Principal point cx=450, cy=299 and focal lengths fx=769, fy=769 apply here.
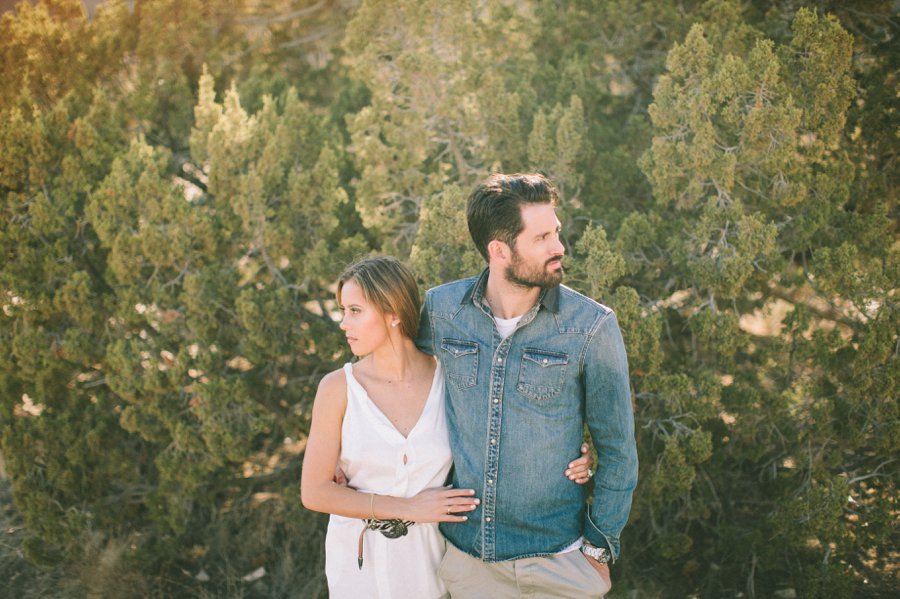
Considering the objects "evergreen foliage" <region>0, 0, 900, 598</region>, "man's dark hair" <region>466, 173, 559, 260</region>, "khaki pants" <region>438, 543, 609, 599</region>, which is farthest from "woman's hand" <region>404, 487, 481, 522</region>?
"evergreen foliage" <region>0, 0, 900, 598</region>

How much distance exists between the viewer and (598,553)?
2527mm

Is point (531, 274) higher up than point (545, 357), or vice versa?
point (531, 274)

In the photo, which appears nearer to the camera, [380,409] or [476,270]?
[380,409]

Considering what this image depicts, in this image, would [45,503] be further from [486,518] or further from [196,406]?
[486,518]

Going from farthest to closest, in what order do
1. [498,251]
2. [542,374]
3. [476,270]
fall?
[476,270] → [498,251] → [542,374]

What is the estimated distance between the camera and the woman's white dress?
260 centimetres

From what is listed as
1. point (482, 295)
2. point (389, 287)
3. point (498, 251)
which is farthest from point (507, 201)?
point (389, 287)

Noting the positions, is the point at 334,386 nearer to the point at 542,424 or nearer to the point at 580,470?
the point at 542,424

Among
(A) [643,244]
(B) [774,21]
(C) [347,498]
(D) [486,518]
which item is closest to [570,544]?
(D) [486,518]

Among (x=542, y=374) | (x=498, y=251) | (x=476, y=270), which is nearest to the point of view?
(x=542, y=374)

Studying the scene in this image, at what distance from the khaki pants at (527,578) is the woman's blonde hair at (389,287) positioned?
2.71 feet

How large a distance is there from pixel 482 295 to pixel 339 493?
82 cm

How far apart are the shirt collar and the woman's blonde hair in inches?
8.2

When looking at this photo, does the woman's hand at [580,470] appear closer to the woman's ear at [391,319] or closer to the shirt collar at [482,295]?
the shirt collar at [482,295]
